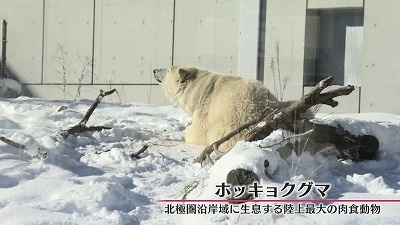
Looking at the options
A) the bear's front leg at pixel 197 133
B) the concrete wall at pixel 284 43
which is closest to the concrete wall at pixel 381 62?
the concrete wall at pixel 284 43

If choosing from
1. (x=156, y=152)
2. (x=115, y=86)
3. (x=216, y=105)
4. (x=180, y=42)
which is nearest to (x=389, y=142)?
(x=216, y=105)

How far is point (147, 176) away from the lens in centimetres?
552

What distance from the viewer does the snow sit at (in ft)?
15.0

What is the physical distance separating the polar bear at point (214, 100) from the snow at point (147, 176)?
0.24 m

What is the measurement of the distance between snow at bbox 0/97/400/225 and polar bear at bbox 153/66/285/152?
0.79 feet

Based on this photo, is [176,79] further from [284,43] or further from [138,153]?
[284,43]

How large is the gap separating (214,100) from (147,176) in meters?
1.61

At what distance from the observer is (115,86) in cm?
1172

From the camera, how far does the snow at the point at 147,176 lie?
4.58 metres

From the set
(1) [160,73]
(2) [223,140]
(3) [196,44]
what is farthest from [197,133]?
(3) [196,44]

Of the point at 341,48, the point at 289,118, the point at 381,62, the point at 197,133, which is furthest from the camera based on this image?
the point at 341,48

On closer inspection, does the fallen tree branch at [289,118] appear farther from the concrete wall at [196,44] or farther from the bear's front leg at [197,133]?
the concrete wall at [196,44]

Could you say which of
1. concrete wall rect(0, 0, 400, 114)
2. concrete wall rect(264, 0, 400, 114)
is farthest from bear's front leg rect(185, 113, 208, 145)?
concrete wall rect(0, 0, 400, 114)

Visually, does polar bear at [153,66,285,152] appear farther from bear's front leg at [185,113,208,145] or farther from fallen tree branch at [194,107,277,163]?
fallen tree branch at [194,107,277,163]
